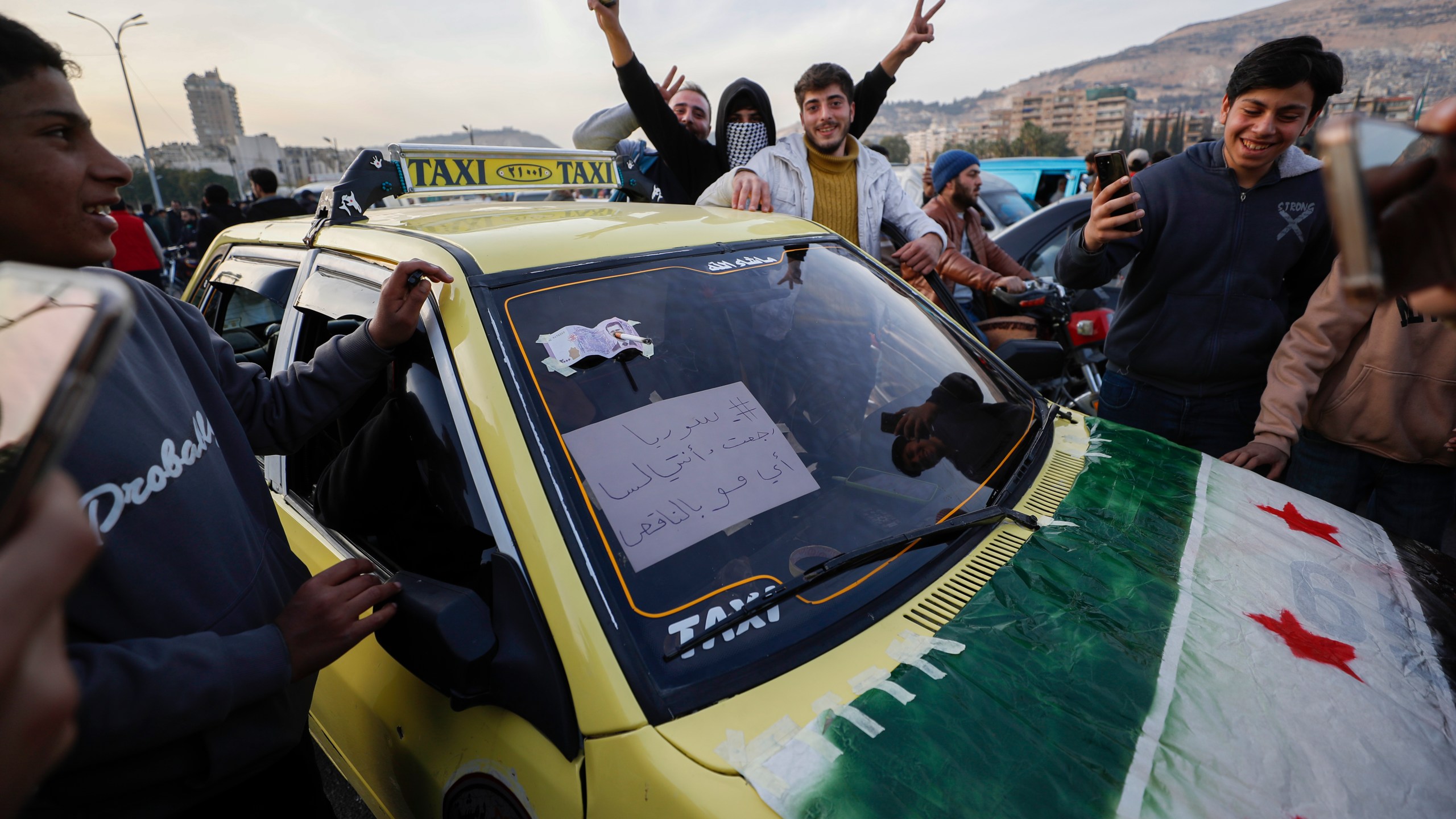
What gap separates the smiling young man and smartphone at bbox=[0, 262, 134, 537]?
2.38 meters

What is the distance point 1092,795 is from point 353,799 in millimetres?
2288

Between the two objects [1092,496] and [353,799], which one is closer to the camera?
[1092,496]

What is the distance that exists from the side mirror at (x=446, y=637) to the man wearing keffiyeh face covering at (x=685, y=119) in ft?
7.75

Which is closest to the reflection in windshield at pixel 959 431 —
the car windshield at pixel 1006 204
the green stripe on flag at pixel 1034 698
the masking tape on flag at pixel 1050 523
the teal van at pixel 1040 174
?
the masking tape on flag at pixel 1050 523

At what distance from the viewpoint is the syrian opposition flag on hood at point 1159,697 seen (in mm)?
907

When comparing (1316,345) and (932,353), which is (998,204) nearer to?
(1316,345)

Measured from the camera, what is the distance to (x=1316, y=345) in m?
2.13

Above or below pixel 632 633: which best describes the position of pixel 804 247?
above

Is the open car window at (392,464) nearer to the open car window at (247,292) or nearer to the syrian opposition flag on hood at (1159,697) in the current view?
the open car window at (247,292)

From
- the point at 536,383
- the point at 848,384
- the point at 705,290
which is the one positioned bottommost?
the point at 848,384

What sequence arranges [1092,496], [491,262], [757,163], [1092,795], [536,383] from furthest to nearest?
[757,163], [1092,496], [491,262], [536,383], [1092,795]

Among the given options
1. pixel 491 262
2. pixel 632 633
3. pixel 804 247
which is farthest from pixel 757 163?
pixel 632 633

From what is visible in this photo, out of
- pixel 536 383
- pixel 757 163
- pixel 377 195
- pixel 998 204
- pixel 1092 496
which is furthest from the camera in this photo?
pixel 998 204

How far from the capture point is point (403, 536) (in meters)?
1.46
